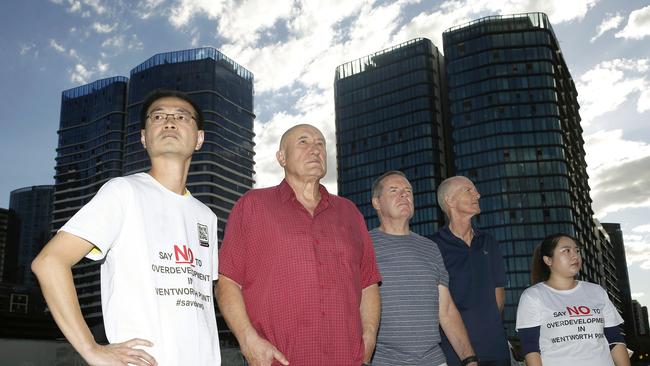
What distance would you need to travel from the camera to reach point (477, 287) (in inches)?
199

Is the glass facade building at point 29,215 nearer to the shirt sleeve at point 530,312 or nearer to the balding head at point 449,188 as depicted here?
the balding head at point 449,188

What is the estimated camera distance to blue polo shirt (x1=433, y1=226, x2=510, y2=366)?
4.79m

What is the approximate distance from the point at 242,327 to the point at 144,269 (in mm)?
789

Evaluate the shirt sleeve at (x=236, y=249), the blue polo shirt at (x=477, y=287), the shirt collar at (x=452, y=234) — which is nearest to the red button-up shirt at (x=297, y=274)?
the shirt sleeve at (x=236, y=249)

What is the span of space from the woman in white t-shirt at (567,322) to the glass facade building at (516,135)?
89112mm

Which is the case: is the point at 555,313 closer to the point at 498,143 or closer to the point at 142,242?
the point at 142,242

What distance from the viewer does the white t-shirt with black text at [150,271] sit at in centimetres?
233

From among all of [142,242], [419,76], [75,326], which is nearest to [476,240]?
[142,242]

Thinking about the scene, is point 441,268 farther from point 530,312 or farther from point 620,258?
point 620,258

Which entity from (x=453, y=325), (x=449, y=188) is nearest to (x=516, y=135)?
(x=449, y=188)

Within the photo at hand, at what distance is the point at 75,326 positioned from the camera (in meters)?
2.10

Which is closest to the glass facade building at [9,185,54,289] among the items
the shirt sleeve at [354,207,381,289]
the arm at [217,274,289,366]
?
the shirt sleeve at [354,207,381,289]

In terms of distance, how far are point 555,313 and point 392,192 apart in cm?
166

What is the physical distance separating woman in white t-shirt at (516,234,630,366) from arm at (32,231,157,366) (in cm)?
350
